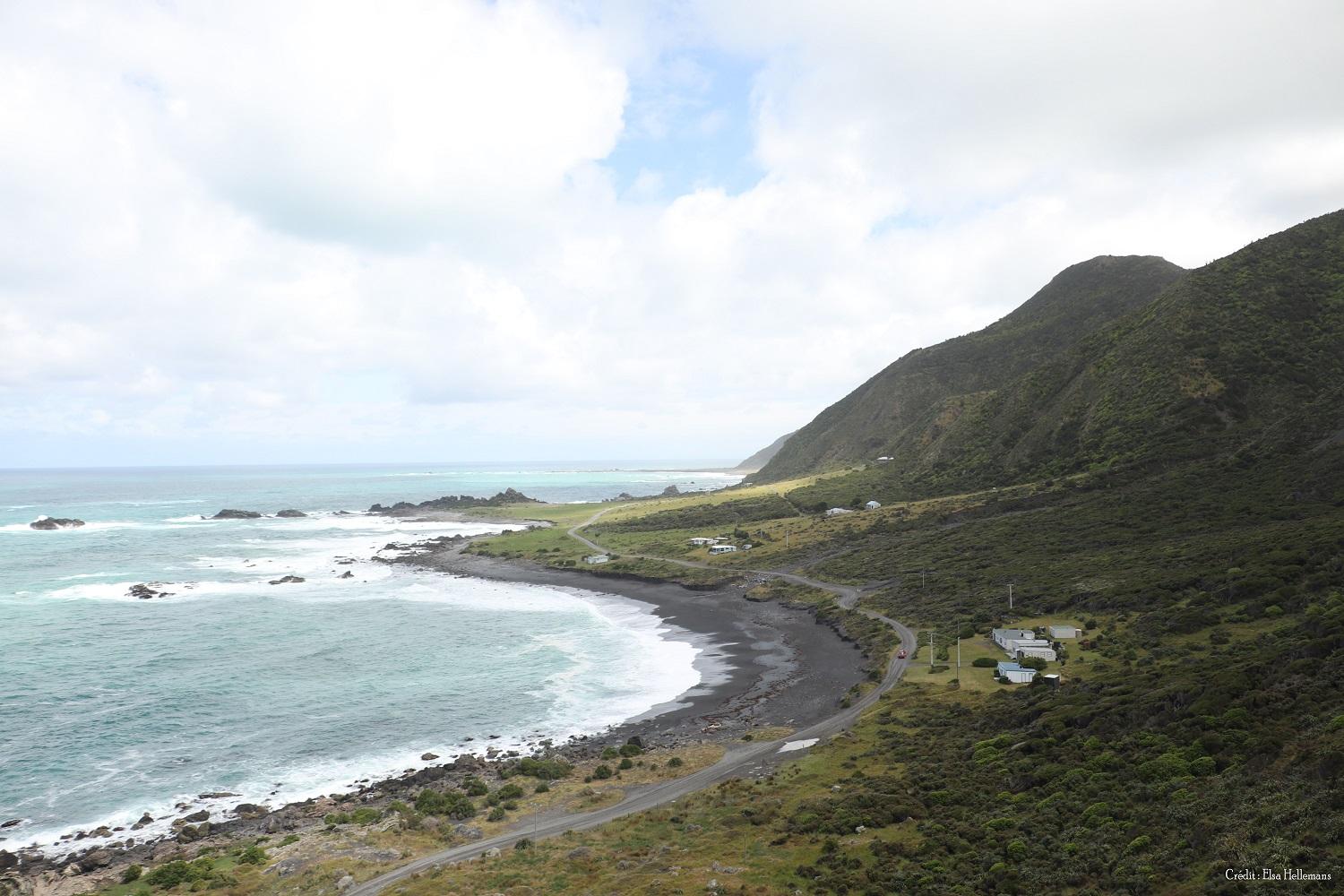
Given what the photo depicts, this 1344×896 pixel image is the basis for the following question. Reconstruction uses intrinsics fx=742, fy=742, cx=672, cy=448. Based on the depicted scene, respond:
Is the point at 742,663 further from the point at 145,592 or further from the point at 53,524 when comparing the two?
the point at 53,524

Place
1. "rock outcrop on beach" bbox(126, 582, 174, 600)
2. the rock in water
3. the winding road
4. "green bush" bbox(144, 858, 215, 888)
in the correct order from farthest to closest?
1. the rock in water
2. "rock outcrop on beach" bbox(126, 582, 174, 600)
3. the winding road
4. "green bush" bbox(144, 858, 215, 888)

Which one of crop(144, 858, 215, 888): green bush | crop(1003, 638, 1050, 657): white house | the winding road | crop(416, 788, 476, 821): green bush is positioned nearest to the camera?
crop(144, 858, 215, 888): green bush

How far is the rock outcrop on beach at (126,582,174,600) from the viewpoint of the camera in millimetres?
90431

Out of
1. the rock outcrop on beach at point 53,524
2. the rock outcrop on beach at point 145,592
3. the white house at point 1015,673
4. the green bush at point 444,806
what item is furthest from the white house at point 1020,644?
the rock outcrop on beach at point 53,524

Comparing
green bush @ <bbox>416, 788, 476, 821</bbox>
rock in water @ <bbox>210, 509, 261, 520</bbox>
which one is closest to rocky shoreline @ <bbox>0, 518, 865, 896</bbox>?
green bush @ <bbox>416, 788, 476, 821</bbox>

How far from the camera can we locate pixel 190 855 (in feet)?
107

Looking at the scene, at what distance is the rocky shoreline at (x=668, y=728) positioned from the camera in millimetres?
32500

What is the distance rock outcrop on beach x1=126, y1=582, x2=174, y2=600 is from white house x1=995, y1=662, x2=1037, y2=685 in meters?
93.4

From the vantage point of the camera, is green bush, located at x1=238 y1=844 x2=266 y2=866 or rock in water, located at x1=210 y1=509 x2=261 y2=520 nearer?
green bush, located at x1=238 y1=844 x2=266 y2=866

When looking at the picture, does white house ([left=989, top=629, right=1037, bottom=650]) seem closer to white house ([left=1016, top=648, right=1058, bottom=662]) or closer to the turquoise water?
white house ([left=1016, top=648, right=1058, bottom=662])

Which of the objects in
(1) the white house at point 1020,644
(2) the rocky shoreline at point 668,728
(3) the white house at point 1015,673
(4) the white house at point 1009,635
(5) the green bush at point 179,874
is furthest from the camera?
(4) the white house at point 1009,635

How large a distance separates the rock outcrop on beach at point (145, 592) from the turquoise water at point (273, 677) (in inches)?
47.2

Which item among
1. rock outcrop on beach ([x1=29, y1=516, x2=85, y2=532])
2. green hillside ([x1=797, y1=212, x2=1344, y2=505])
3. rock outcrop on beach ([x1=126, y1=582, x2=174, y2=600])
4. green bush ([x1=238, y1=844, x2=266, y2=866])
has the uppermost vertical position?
green hillside ([x1=797, y1=212, x2=1344, y2=505])

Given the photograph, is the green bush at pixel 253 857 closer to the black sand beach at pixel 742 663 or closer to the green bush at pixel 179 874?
the green bush at pixel 179 874
